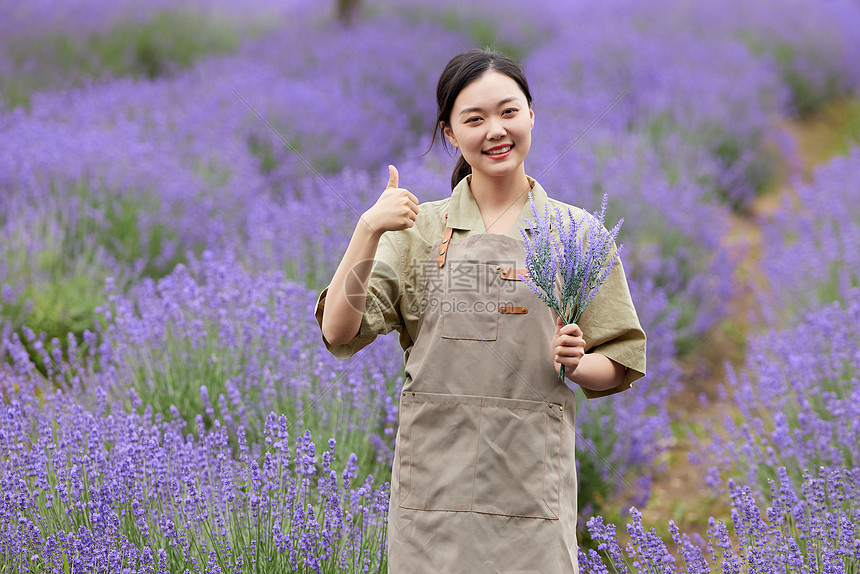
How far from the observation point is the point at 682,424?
3785 millimetres

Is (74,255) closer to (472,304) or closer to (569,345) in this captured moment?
(472,304)

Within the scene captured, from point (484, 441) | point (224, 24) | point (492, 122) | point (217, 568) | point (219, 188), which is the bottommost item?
point (217, 568)

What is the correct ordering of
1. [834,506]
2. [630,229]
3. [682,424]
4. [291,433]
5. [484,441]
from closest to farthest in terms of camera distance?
[484,441]
[834,506]
[291,433]
[682,424]
[630,229]

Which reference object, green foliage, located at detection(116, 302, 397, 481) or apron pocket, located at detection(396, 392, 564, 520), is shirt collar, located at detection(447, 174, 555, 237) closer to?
apron pocket, located at detection(396, 392, 564, 520)

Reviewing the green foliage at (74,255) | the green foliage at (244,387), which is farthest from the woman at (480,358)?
the green foliage at (74,255)

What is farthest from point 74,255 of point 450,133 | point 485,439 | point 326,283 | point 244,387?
point 485,439

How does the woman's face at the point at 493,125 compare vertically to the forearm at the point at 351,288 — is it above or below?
above

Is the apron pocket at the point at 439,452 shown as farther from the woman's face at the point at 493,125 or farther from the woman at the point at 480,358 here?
the woman's face at the point at 493,125

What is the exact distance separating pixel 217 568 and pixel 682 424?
2.62m

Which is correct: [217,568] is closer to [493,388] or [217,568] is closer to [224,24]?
[493,388]

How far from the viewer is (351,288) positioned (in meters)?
1.51

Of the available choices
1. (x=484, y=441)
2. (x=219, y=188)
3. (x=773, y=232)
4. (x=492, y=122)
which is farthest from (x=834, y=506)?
(x=219, y=188)

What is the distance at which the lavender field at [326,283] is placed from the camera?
1.95 m

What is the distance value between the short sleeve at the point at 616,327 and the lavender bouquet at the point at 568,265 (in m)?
0.09
